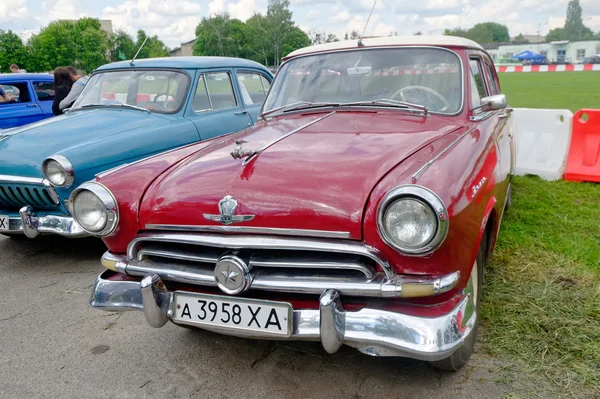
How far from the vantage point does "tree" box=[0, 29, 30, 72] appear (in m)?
41.6

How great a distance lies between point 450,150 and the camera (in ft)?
8.14

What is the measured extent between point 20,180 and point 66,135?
1.85 ft

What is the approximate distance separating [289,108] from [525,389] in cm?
215

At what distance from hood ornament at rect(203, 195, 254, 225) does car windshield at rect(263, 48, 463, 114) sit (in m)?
1.35

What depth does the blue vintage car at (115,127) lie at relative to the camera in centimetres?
418

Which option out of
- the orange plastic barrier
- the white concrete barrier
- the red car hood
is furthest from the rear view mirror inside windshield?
the orange plastic barrier

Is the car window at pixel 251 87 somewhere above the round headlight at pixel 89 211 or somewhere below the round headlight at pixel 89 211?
above

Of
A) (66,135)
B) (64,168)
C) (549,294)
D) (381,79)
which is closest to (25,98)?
(66,135)

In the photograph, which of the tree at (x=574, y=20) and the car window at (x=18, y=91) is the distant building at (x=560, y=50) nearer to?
the tree at (x=574, y=20)

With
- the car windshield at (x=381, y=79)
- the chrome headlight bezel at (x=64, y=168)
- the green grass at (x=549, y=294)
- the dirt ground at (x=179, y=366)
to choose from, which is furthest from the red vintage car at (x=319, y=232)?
the chrome headlight bezel at (x=64, y=168)

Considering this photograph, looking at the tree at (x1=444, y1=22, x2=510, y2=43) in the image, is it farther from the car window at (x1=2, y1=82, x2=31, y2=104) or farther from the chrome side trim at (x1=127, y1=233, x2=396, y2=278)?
the chrome side trim at (x1=127, y1=233, x2=396, y2=278)

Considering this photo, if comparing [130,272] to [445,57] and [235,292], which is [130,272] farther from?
[445,57]

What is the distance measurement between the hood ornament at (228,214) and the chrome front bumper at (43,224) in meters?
2.17

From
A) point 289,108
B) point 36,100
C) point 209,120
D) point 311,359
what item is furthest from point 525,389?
point 36,100
